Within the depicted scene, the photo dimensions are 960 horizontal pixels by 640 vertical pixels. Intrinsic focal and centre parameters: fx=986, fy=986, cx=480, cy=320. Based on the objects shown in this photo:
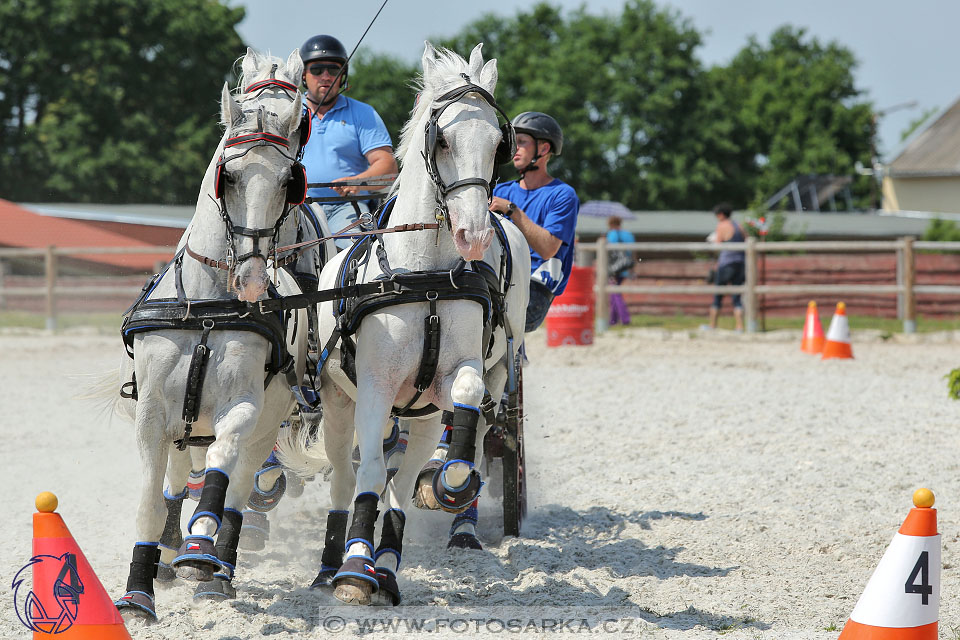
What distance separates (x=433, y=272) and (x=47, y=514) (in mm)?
1613

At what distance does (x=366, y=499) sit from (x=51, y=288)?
47.7 ft

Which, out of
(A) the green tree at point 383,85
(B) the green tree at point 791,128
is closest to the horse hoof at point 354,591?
(A) the green tree at point 383,85

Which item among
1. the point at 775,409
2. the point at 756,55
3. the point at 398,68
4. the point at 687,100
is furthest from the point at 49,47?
the point at 756,55

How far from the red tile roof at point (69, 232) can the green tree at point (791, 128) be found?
1098 inches

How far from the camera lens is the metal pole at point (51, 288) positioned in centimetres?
1661

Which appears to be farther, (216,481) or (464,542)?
(464,542)

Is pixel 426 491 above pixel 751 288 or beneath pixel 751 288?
beneath

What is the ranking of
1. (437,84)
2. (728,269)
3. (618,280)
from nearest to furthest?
(437,84)
(728,269)
(618,280)

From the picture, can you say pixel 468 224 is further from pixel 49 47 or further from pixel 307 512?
pixel 49 47

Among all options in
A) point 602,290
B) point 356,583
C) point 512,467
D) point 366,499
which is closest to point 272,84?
point 366,499

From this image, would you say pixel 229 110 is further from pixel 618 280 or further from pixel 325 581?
pixel 618 280

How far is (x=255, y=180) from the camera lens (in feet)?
11.5

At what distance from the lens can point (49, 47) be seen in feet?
105

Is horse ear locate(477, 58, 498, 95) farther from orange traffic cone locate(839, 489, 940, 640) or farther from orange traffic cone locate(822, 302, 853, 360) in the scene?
orange traffic cone locate(822, 302, 853, 360)
